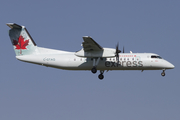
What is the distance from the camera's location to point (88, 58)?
26938mm

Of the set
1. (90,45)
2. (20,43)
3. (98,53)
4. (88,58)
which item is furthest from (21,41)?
(98,53)

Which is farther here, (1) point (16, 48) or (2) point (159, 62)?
(1) point (16, 48)

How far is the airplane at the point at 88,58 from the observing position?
25969 millimetres

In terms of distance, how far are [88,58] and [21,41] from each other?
7237 millimetres

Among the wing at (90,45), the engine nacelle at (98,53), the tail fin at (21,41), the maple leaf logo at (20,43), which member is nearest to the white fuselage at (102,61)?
the tail fin at (21,41)

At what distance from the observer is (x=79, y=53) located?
25.8 m

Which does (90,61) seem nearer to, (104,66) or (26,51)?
(104,66)

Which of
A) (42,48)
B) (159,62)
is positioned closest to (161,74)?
(159,62)

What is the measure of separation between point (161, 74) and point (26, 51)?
13.6m

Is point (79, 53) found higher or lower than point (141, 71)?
higher

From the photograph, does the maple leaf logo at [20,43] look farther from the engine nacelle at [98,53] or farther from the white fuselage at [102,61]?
the engine nacelle at [98,53]

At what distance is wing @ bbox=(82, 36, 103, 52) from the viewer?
24.2 meters

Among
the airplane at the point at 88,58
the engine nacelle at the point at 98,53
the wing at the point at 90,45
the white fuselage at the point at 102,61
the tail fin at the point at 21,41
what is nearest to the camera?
the wing at the point at 90,45

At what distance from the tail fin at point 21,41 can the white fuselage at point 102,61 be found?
2.19ft
